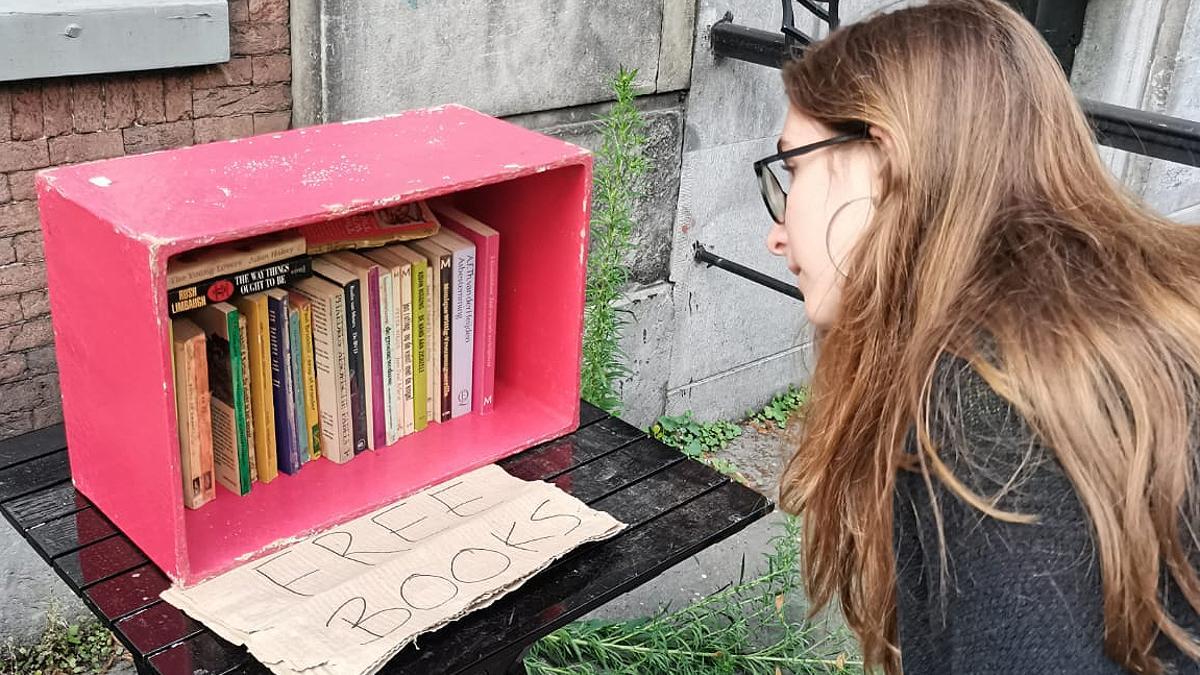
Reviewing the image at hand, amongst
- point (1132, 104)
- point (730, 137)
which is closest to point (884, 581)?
point (730, 137)

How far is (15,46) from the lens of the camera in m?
2.24

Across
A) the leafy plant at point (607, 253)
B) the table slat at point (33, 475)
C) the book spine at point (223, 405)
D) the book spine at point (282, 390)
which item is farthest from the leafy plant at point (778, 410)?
the table slat at point (33, 475)

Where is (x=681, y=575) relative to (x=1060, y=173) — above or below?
below

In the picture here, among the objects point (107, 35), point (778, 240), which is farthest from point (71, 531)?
point (778, 240)

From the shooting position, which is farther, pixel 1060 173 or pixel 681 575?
pixel 681 575

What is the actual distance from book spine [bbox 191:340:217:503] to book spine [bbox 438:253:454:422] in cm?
47

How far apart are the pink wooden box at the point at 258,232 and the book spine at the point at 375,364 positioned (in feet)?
0.12

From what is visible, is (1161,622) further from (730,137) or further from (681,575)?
(730,137)

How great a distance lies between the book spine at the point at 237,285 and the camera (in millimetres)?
1804

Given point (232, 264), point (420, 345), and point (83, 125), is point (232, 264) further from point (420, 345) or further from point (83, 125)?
point (83, 125)

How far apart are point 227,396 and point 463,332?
48cm

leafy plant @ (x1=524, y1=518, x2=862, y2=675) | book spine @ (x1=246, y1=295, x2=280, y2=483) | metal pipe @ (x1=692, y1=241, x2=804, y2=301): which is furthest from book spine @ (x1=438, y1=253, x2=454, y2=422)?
metal pipe @ (x1=692, y1=241, x2=804, y2=301)

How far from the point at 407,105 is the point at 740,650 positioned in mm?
1519

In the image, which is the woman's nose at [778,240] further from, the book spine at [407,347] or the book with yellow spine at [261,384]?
the book with yellow spine at [261,384]
